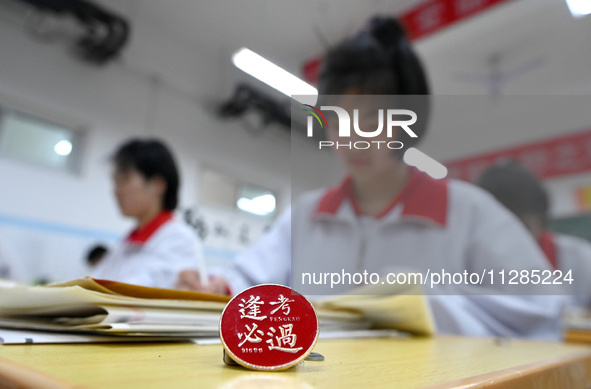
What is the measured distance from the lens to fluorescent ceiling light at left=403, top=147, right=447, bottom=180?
1.18ft

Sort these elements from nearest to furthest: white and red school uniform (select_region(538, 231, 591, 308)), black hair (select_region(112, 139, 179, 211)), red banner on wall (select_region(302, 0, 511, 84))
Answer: white and red school uniform (select_region(538, 231, 591, 308))
black hair (select_region(112, 139, 179, 211))
red banner on wall (select_region(302, 0, 511, 84))

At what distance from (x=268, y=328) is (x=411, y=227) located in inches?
18.4

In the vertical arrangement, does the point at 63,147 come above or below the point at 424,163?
above

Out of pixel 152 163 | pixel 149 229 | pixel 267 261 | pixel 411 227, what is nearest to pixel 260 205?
pixel 267 261

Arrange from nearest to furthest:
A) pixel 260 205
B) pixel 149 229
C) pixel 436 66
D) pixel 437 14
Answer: pixel 260 205 < pixel 149 229 < pixel 436 66 < pixel 437 14

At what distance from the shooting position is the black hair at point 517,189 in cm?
51

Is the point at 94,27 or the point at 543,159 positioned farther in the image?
the point at 94,27

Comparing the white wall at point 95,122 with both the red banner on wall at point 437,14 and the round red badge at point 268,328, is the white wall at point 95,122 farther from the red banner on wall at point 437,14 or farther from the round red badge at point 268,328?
the round red badge at point 268,328

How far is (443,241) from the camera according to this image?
62 cm

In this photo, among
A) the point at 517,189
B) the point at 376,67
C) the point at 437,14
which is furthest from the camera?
the point at 437,14

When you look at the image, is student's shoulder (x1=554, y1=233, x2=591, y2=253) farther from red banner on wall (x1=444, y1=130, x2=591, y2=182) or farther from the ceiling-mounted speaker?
the ceiling-mounted speaker

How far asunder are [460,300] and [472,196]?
19 centimetres

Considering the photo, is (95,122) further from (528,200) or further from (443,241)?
Result: (528,200)

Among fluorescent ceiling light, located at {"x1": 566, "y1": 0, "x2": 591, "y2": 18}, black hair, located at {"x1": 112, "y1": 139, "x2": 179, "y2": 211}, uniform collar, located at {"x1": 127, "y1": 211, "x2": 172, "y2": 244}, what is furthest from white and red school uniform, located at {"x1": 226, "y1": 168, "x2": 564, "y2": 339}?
black hair, located at {"x1": 112, "y1": 139, "x2": 179, "y2": 211}
